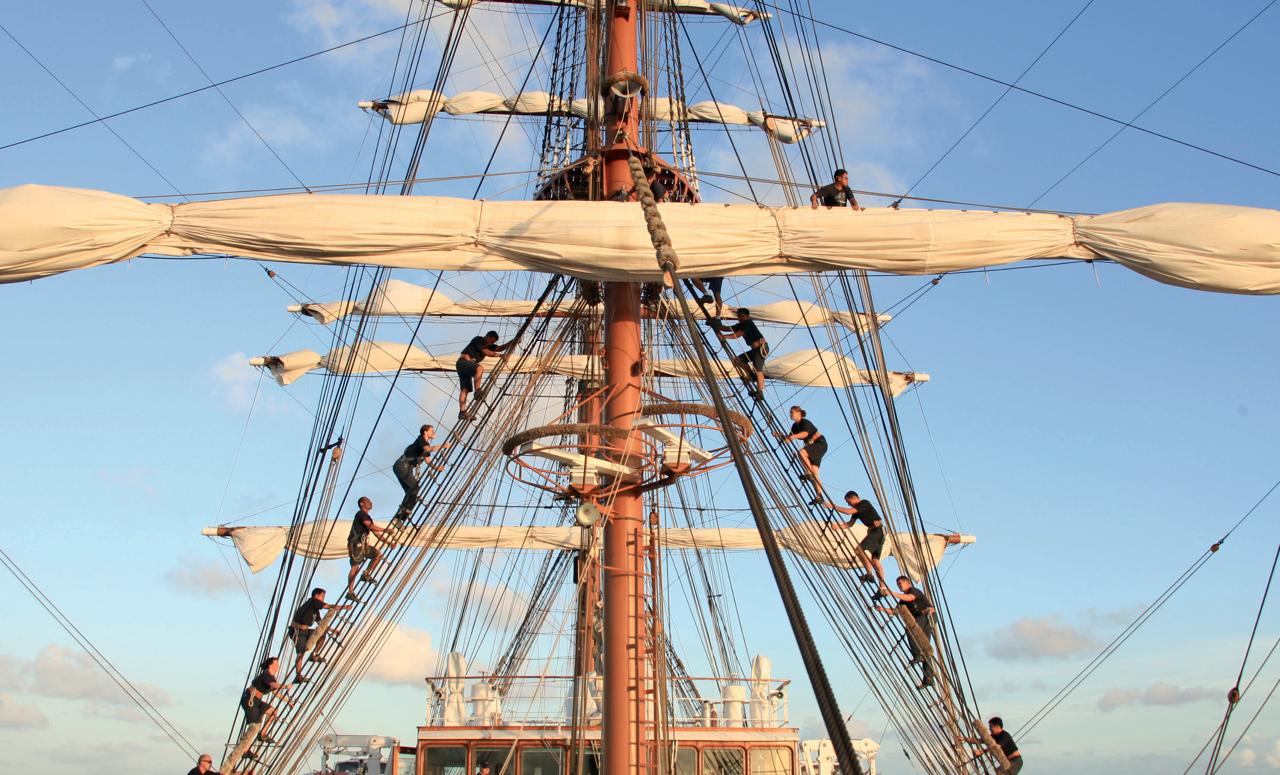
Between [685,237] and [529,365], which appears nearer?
[685,237]

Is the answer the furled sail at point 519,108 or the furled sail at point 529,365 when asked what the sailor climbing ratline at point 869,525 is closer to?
the furled sail at point 529,365

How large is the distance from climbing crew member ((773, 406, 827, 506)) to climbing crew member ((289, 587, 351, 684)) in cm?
546

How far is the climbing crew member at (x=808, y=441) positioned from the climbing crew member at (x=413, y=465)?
4.06 meters

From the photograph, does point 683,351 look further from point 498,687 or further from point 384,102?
point 384,102

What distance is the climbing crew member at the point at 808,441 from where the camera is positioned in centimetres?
1502

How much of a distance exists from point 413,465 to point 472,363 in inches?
57.1

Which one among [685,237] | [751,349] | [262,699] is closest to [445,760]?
[262,699]

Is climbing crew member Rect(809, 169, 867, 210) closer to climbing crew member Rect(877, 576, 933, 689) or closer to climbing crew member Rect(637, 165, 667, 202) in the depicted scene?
climbing crew member Rect(637, 165, 667, 202)

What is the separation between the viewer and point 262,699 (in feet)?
47.3

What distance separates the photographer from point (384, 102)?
2897cm

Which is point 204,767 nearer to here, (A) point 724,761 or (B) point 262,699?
(B) point 262,699

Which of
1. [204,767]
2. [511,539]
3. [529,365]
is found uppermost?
[529,365]

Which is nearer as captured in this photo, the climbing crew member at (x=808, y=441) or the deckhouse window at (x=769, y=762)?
the climbing crew member at (x=808, y=441)

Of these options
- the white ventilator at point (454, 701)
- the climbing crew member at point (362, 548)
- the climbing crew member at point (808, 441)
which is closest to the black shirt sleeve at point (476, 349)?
the climbing crew member at point (362, 548)
